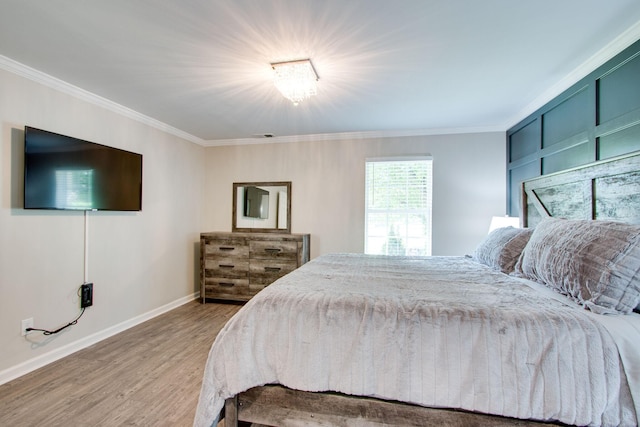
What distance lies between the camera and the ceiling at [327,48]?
1.52 m

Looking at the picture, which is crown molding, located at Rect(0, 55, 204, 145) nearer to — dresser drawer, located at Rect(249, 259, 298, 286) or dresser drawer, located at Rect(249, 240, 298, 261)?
dresser drawer, located at Rect(249, 240, 298, 261)

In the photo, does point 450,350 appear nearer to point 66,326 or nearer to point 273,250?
point 273,250

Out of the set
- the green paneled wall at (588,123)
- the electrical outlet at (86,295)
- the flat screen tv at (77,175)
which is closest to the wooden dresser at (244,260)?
Result: the flat screen tv at (77,175)

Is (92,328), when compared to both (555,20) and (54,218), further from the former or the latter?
(555,20)

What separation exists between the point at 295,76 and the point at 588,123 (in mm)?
2232

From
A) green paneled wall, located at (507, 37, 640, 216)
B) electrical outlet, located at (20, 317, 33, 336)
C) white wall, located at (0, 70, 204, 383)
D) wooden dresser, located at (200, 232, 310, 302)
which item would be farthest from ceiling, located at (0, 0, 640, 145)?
electrical outlet, located at (20, 317, 33, 336)

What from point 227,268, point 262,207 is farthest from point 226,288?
point 262,207

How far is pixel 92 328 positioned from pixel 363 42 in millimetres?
3432

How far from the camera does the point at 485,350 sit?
1.13 metres

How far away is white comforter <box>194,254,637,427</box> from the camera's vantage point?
1070 mm

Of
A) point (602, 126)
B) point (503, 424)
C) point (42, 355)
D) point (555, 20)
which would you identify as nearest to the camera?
point (503, 424)

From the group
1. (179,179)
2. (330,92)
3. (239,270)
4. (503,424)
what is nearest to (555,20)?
(330,92)

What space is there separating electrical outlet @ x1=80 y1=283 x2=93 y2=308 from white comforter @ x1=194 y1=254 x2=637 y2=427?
6.70 ft

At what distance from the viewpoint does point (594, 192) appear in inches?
75.0
